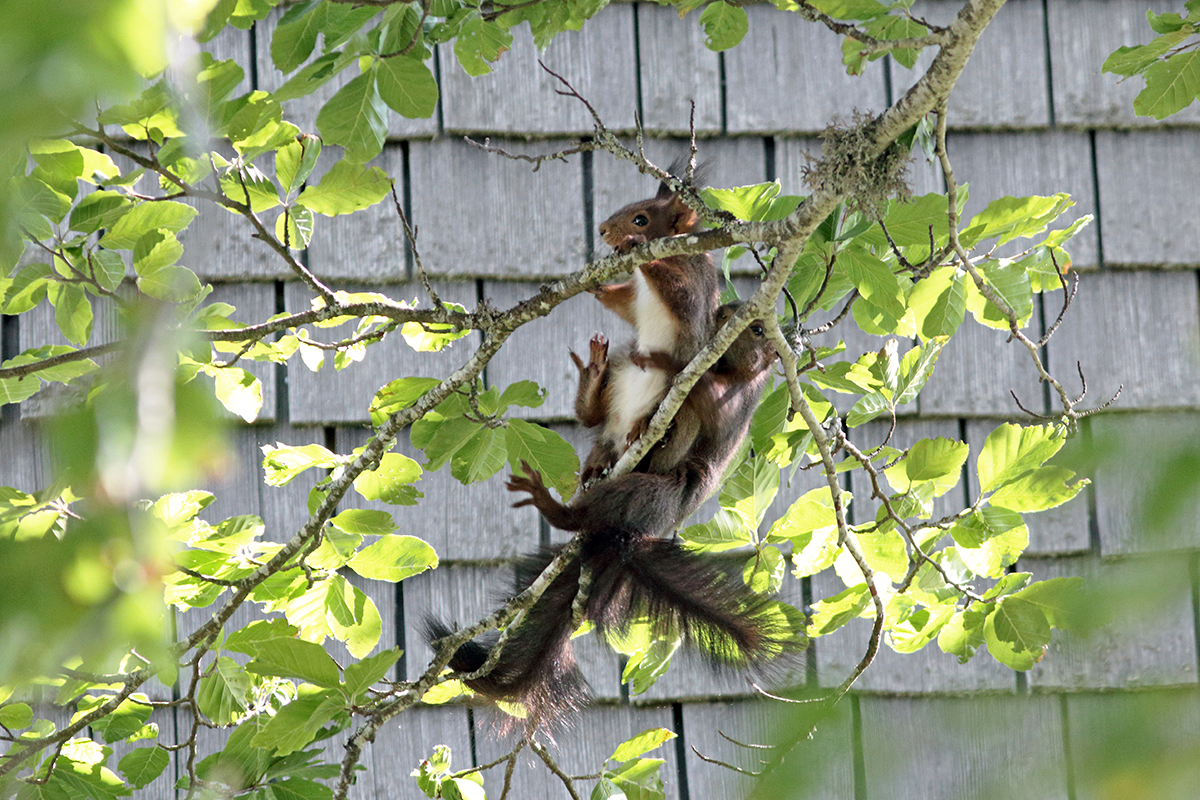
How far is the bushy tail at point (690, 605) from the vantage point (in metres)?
1.54

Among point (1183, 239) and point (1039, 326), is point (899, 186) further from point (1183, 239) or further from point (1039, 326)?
point (1183, 239)

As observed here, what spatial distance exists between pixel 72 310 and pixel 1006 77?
7.00ft

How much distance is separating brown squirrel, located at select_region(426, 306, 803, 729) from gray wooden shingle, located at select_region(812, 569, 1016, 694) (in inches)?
25.4

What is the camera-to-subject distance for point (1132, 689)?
1.05 ft

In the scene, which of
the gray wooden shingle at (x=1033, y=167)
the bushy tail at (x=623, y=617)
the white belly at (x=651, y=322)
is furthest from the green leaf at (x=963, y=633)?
the gray wooden shingle at (x=1033, y=167)

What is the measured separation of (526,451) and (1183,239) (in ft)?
5.97

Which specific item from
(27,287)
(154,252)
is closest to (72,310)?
(27,287)

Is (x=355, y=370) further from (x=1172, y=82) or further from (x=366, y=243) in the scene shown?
(x=1172, y=82)

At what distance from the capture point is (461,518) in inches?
91.0

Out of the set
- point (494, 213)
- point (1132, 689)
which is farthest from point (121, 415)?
point (494, 213)

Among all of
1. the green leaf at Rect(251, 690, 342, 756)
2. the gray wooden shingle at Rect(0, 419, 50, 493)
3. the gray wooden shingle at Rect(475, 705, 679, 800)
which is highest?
the gray wooden shingle at Rect(0, 419, 50, 493)

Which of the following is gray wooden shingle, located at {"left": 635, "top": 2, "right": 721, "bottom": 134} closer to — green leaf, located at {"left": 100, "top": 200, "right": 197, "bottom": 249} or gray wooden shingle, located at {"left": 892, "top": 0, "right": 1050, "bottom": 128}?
gray wooden shingle, located at {"left": 892, "top": 0, "right": 1050, "bottom": 128}

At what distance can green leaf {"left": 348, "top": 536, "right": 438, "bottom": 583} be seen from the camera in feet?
5.24

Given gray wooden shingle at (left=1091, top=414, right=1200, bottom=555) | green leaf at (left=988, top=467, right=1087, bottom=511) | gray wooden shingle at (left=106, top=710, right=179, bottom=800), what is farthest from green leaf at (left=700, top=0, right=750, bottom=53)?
gray wooden shingle at (left=106, top=710, right=179, bottom=800)
